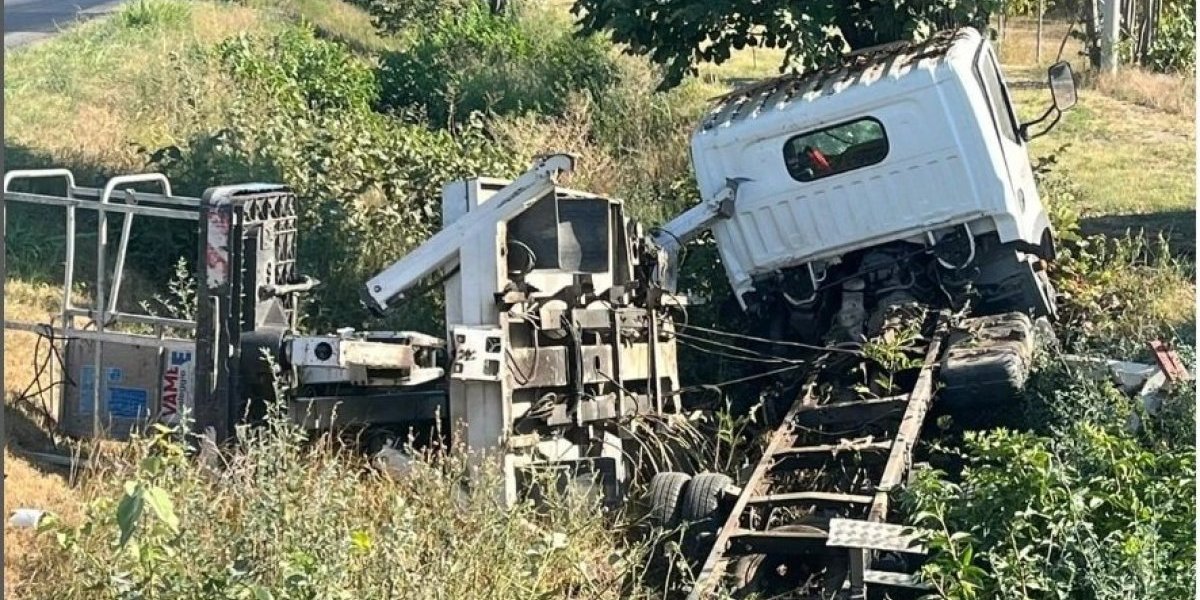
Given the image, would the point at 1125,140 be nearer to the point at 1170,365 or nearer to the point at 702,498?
the point at 1170,365

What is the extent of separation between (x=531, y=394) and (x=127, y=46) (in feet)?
40.6

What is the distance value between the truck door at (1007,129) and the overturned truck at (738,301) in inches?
1.6

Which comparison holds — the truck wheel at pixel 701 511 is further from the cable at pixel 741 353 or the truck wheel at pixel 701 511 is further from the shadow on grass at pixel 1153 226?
the shadow on grass at pixel 1153 226

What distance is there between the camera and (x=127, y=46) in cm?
1759

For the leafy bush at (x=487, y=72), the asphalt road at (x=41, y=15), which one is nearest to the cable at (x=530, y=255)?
the leafy bush at (x=487, y=72)

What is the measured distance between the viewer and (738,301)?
982 centimetres

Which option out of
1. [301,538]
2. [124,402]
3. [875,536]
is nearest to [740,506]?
[875,536]

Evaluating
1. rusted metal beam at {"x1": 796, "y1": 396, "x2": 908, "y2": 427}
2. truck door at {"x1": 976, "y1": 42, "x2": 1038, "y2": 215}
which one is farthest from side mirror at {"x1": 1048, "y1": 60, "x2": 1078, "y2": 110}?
rusted metal beam at {"x1": 796, "y1": 396, "x2": 908, "y2": 427}

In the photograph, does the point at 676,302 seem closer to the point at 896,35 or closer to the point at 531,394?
the point at 531,394

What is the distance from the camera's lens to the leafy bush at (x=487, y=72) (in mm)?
16422

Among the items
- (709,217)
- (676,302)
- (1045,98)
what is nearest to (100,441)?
(676,302)

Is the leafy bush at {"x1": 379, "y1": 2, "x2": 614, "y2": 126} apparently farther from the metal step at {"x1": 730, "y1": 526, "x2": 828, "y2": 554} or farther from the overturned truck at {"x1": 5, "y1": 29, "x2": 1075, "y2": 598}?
the metal step at {"x1": 730, "y1": 526, "x2": 828, "y2": 554}

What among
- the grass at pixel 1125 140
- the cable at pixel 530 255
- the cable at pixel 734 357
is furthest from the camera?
the grass at pixel 1125 140

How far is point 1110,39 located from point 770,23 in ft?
45.8
